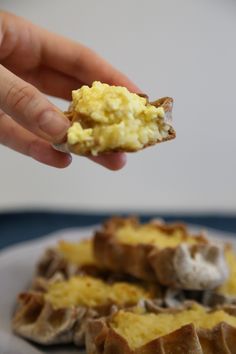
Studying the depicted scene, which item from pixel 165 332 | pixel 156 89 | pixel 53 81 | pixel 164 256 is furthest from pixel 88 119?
pixel 156 89

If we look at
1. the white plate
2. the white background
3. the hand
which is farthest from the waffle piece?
the white background

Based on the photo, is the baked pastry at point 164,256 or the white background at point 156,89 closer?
the baked pastry at point 164,256

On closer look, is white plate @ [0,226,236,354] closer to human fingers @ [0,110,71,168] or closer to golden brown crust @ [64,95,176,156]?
human fingers @ [0,110,71,168]

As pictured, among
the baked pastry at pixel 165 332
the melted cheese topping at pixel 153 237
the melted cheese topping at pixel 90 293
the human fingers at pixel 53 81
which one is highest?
the human fingers at pixel 53 81

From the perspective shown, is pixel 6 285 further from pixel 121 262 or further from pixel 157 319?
pixel 157 319

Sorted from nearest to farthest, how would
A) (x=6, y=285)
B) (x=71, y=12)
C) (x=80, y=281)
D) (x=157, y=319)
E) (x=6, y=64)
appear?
1. (x=157, y=319)
2. (x=80, y=281)
3. (x=6, y=64)
4. (x=6, y=285)
5. (x=71, y=12)

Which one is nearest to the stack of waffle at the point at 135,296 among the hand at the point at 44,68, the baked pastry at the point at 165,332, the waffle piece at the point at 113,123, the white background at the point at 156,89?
the baked pastry at the point at 165,332

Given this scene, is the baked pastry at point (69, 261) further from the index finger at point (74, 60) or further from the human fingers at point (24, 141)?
the index finger at point (74, 60)

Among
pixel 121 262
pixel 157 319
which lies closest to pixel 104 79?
pixel 121 262
